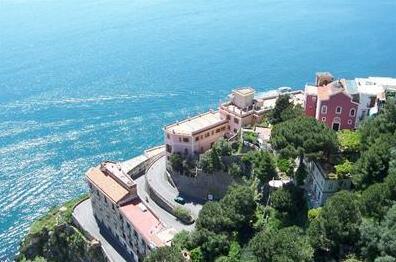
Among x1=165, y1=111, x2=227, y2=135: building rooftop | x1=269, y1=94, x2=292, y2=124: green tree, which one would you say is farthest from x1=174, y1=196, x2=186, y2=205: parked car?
x1=269, y1=94, x2=292, y2=124: green tree

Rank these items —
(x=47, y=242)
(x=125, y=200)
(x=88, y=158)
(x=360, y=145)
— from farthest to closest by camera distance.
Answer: (x=88, y=158) < (x=47, y=242) < (x=125, y=200) < (x=360, y=145)

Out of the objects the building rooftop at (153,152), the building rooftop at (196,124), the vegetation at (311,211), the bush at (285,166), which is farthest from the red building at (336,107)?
the building rooftop at (153,152)

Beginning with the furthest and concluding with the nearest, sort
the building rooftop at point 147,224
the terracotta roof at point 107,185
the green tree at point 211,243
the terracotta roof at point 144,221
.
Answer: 1. the terracotta roof at point 107,185
2. the terracotta roof at point 144,221
3. the building rooftop at point 147,224
4. the green tree at point 211,243

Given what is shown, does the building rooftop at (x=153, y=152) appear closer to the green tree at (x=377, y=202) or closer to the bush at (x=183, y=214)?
the bush at (x=183, y=214)

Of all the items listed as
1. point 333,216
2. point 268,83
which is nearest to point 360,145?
point 333,216

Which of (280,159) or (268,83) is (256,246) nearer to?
(280,159)

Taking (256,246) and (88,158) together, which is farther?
(88,158)

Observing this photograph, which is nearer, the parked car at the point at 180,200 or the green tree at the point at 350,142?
the green tree at the point at 350,142
